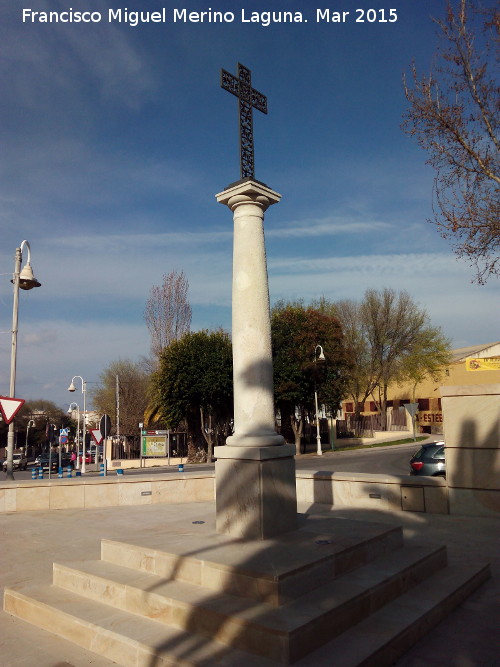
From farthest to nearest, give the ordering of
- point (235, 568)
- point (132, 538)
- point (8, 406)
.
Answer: point (8, 406)
point (132, 538)
point (235, 568)

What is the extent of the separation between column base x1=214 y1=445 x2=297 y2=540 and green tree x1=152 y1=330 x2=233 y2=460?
1050 inches

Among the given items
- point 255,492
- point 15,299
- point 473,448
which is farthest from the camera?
point 15,299

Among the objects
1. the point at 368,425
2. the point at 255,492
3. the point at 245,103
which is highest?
the point at 245,103

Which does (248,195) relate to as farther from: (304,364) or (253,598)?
(304,364)

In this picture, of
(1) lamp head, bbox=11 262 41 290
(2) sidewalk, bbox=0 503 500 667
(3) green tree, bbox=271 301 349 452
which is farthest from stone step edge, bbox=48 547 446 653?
(3) green tree, bbox=271 301 349 452

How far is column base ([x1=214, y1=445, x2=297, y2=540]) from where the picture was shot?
609 centimetres

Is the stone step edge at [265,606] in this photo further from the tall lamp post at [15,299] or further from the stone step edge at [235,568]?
the tall lamp post at [15,299]

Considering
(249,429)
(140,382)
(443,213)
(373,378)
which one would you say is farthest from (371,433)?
(249,429)

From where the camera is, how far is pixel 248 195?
7.22m

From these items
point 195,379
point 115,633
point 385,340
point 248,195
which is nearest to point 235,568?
point 115,633

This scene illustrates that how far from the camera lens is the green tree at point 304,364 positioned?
3431 cm

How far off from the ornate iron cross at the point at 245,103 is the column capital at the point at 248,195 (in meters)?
0.33

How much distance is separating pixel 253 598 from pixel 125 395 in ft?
181

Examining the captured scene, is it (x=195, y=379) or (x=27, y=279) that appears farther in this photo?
(x=195, y=379)
